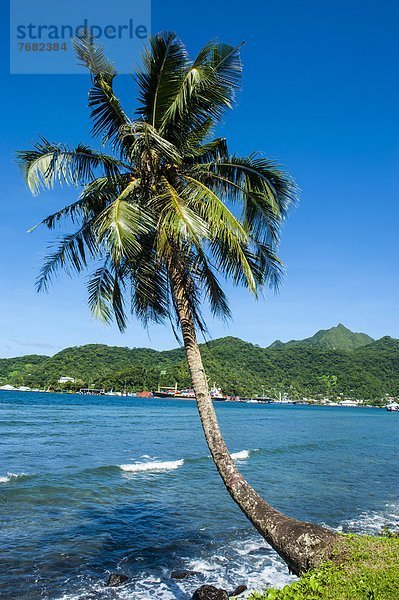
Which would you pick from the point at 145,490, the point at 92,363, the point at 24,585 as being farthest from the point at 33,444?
the point at 92,363

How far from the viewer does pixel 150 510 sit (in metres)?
17.6

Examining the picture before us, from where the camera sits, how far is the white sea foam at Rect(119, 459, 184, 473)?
25734 mm

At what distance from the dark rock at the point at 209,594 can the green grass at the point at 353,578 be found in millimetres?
4322

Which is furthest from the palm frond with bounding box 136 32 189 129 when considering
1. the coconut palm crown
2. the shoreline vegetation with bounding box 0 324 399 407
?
the shoreline vegetation with bounding box 0 324 399 407

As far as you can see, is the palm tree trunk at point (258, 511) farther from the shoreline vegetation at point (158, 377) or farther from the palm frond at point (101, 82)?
the shoreline vegetation at point (158, 377)

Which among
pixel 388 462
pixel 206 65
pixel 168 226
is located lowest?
pixel 388 462

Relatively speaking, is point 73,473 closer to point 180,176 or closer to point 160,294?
point 160,294

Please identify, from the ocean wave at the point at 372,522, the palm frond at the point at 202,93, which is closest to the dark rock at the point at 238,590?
the ocean wave at the point at 372,522

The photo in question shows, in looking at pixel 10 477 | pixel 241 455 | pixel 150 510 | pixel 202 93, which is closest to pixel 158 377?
pixel 241 455

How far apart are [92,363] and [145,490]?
151 meters

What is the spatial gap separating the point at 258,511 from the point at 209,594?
3.87 meters

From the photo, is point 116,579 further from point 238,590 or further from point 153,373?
point 153,373

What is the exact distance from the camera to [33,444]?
34469 mm

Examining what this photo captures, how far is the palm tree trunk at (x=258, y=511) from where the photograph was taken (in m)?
6.54
